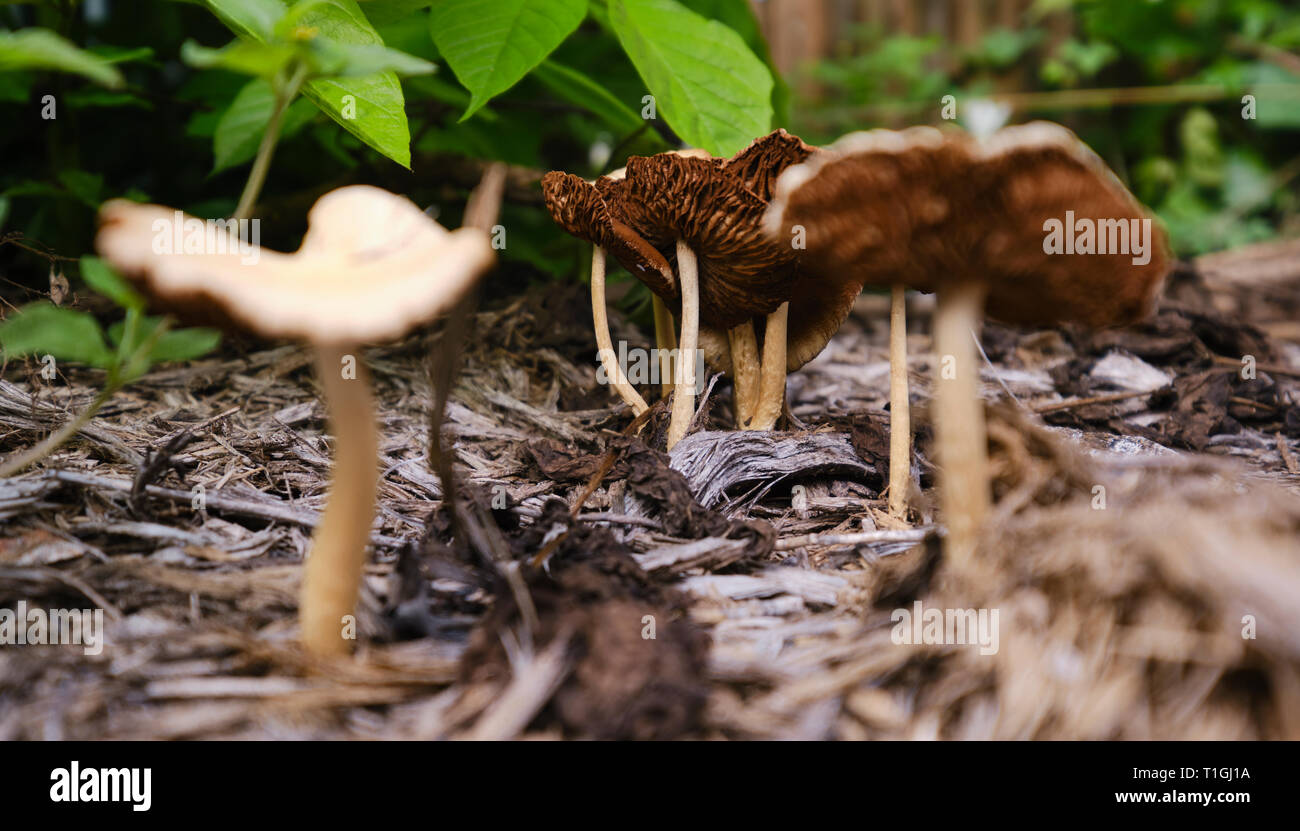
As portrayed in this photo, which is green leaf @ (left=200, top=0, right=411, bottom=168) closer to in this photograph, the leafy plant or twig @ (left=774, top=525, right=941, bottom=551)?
the leafy plant

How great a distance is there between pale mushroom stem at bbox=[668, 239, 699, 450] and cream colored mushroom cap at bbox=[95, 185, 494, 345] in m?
1.03

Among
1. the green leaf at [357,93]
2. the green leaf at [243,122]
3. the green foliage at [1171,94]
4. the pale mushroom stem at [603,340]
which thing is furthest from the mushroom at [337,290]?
the green foliage at [1171,94]

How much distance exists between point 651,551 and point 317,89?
4.33 feet

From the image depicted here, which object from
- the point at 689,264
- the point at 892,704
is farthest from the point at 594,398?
the point at 892,704

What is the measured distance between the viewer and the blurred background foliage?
2482mm

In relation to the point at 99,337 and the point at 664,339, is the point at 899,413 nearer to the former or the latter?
the point at 664,339

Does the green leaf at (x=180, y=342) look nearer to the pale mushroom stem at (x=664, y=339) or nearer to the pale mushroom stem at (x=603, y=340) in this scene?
the pale mushroom stem at (x=603, y=340)

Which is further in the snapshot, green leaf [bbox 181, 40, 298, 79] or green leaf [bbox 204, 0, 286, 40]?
green leaf [bbox 204, 0, 286, 40]

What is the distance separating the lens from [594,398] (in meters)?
3.05

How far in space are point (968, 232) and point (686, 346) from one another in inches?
37.6

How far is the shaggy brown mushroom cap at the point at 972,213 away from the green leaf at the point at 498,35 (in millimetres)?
1092

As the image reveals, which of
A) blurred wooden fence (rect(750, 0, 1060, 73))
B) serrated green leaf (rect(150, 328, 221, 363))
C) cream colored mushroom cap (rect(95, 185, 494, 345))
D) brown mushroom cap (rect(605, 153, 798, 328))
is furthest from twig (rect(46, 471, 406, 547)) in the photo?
blurred wooden fence (rect(750, 0, 1060, 73))

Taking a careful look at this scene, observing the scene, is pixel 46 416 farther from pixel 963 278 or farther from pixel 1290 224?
pixel 1290 224
